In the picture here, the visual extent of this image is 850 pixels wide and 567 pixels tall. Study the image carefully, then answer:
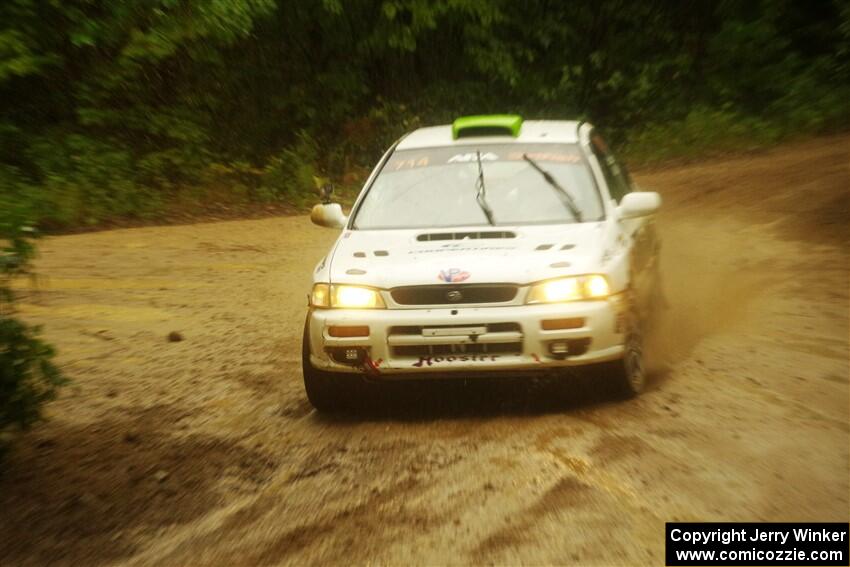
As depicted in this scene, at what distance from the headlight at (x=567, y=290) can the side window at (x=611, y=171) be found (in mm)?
1444

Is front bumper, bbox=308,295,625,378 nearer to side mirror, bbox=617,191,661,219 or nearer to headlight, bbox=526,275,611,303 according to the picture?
headlight, bbox=526,275,611,303

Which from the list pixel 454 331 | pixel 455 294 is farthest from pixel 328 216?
pixel 454 331

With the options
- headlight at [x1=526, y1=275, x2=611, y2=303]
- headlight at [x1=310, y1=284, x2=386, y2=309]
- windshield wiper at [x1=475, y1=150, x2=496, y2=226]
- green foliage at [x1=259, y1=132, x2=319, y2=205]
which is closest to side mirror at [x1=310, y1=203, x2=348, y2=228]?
windshield wiper at [x1=475, y1=150, x2=496, y2=226]

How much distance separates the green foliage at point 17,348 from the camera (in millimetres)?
5551

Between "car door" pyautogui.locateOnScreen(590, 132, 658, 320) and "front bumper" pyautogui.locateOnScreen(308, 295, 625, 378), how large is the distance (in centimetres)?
81

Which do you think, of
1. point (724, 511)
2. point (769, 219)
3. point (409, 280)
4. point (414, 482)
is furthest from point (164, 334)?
point (769, 219)

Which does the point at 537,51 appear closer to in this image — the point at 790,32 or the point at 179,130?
the point at 790,32

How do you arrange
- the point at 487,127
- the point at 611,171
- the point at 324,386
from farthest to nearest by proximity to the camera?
the point at 611,171
the point at 487,127
the point at 324,386

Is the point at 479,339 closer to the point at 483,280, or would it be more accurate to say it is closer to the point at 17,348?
the point at 483,280

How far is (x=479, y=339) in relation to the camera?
639 cm

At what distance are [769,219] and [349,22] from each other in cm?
1154

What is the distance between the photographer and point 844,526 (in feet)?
14.8

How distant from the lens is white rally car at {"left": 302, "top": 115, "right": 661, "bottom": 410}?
6426mm

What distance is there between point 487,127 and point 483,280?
203 cm
